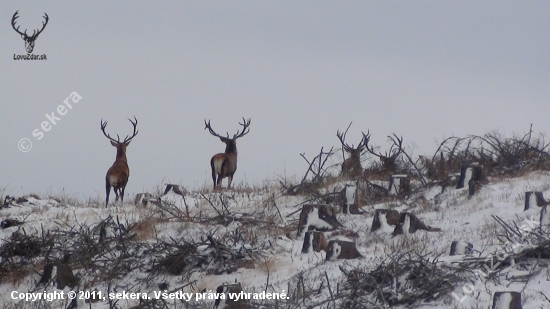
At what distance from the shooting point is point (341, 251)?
754 cm

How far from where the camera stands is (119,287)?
7.80 m

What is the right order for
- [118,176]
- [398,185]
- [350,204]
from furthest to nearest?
[118,176]
[398,185]
[350,204]

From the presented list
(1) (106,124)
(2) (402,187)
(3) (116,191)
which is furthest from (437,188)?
(1) (106,124)

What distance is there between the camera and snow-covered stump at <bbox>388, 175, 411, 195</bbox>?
1069cm

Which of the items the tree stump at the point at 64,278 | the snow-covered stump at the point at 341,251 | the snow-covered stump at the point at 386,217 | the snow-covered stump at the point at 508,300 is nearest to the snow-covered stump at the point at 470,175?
the snow-covered stump at the point at 386,217

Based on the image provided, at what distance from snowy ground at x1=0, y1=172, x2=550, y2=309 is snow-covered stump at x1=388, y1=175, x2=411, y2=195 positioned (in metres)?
0.30

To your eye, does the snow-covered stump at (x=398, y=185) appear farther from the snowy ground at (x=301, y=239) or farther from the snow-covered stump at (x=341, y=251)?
the snow-covered stump at (x=341, y=251)

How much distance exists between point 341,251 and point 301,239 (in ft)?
3.89

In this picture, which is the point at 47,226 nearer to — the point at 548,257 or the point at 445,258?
the point at 445,258

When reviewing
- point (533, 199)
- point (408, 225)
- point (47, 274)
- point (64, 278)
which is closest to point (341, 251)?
point (408, 225)

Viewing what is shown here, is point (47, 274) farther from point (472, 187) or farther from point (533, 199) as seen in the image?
point (533, 199)

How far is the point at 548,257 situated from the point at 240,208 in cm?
511

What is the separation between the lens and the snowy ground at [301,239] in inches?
250

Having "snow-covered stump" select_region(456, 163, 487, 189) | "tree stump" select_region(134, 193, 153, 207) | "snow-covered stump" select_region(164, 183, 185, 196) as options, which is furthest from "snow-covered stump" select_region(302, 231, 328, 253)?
"snow-covered stump" select_region(164, 183, 185, 196)
